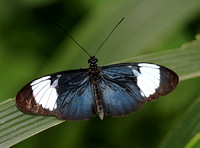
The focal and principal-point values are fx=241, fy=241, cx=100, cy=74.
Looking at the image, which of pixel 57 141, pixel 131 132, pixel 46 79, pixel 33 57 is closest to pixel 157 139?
pixel 131 132

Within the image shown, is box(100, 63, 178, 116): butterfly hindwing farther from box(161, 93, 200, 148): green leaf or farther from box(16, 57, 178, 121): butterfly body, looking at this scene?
box(161, 93, 200, 148): green leaf

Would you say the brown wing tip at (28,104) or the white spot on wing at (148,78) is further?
the white spot on wing at (148,78)

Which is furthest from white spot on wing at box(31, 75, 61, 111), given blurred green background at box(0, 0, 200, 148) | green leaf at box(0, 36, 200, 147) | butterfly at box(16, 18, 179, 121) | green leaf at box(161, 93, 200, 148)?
green leaf at box(161, 93, 200, 148)

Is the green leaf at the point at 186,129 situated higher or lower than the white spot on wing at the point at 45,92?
lower

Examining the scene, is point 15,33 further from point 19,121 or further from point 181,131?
point 181,131

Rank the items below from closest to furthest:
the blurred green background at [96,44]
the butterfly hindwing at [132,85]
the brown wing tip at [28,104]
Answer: the brown wing tip at [28,104], the butterfly hindwing at [132,85], the blurred green background at [96,44]

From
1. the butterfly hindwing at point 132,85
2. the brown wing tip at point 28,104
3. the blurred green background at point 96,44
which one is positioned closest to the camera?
the brown wing tip at point 28,104

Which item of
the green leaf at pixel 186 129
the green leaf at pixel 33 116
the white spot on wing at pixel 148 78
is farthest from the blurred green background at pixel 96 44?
the green leaf at pixel 186 129

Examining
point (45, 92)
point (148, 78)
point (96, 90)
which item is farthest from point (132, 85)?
point (45, 92)

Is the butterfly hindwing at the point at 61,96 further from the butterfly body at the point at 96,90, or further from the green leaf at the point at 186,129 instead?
the green leaf at the point at 186,129
